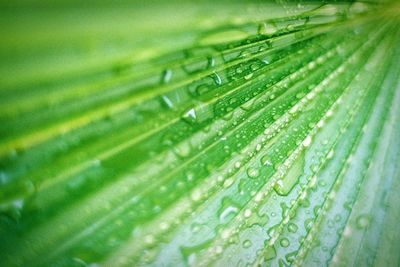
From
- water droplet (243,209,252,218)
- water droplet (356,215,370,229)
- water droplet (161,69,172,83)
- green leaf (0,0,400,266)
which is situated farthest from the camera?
water droplet (356,215,370,229)

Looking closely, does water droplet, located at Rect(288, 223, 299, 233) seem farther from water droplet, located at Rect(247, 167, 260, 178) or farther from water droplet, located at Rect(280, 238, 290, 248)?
water droplet, located at Rect(247, 167, 260, 178)

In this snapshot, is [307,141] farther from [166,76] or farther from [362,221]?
[166,76]

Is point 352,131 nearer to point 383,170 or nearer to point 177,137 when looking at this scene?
point 383,170

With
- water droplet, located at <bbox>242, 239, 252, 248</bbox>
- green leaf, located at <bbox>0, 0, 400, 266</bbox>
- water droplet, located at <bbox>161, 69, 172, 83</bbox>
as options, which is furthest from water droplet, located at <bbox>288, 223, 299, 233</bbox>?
water droplet, located at <bbox>161, 69, 172, 83</bbox>

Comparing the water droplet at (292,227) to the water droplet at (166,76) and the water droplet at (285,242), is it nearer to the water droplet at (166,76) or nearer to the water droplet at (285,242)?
the water droplet at (285,242)

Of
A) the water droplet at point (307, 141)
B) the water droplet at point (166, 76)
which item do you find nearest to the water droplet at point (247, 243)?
the water droplet at point (307, 141)

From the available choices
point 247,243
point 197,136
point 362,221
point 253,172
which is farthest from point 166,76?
point 362,221

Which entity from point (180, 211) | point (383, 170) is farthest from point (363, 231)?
point (180, 211)

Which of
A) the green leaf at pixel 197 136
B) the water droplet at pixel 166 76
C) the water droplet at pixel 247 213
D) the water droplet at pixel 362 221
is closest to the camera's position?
the green leaf at pixel 197 136
